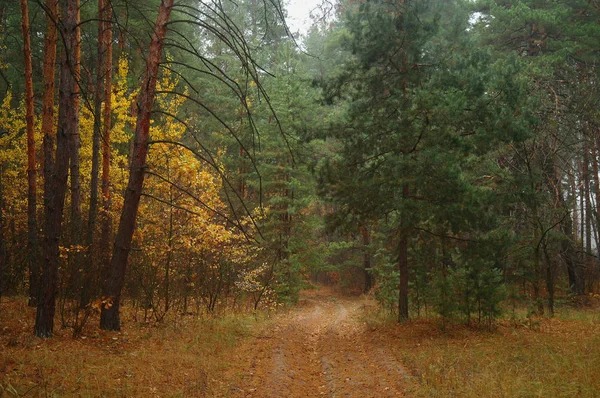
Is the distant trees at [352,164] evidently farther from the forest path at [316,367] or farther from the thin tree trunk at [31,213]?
the forest path at [316,367]

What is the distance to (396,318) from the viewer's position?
1391 centimetres

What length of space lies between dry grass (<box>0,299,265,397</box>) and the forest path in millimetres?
525

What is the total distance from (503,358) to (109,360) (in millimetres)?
6814

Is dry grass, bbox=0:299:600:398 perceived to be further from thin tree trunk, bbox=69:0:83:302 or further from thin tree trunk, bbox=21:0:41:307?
thin tree trunk, bbox=69:0:83:302

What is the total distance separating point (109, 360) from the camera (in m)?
7.27

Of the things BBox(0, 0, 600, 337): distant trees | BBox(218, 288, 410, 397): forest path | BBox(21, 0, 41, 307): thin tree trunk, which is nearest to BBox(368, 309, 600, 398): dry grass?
BBox(218, 288, 410, 397): forest path

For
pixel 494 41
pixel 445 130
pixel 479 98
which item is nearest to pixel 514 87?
pixel 479 98

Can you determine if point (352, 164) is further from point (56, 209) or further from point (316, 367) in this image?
point (56, 209)

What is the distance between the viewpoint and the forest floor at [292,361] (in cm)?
617

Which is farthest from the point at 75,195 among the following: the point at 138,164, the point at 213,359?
the point at 213,359

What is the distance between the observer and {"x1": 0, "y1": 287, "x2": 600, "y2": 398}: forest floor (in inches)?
243

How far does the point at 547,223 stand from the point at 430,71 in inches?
230

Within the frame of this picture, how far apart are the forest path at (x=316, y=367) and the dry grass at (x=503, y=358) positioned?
461 millimetres

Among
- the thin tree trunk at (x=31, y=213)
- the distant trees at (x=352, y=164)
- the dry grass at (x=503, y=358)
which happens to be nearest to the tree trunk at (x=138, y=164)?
the distant trees at (x=352, y=164)
